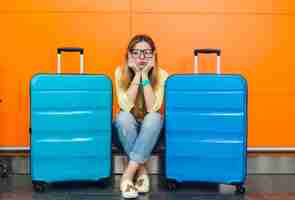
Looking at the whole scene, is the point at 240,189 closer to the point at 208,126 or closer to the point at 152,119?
the point at 208,126

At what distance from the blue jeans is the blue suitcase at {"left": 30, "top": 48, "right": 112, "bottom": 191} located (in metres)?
0.07

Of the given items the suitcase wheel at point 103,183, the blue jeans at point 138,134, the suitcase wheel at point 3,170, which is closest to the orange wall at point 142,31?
the suitcase wheel at point 3,170

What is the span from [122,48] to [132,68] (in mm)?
367

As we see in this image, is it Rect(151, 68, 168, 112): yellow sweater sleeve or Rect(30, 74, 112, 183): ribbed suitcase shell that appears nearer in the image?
Rect(30, 74, 112, 183): ribbed suitcase shell

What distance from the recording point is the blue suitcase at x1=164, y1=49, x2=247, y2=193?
8.50 feet

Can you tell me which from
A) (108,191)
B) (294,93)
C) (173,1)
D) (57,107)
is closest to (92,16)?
(173,1)

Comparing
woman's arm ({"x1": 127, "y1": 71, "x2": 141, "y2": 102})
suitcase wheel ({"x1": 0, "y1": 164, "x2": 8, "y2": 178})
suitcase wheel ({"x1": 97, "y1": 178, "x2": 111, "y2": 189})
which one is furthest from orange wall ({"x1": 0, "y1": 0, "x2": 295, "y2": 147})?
suitcase wheel ({"x1": 97, "y1": 178, "x2": 111, "y2": 189})

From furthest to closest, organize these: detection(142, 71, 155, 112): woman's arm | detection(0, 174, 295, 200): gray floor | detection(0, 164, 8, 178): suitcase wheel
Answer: detection(0, 164, 8, 178): suitcase wheel < detection(142, 71, 155, 112): woman's arm < detection(0, 174, 295, 200): gray floor

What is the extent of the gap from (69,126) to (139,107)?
418mm

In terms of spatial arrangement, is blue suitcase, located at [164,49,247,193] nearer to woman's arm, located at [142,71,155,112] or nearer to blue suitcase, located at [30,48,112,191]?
woman's arm, located at [142,71,155,112]

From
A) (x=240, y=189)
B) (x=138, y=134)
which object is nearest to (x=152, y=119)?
(x=138, y=134)

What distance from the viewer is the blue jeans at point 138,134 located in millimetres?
2607

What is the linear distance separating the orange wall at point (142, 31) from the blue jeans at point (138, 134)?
20.6 inches

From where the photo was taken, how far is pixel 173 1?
10.1 feet
